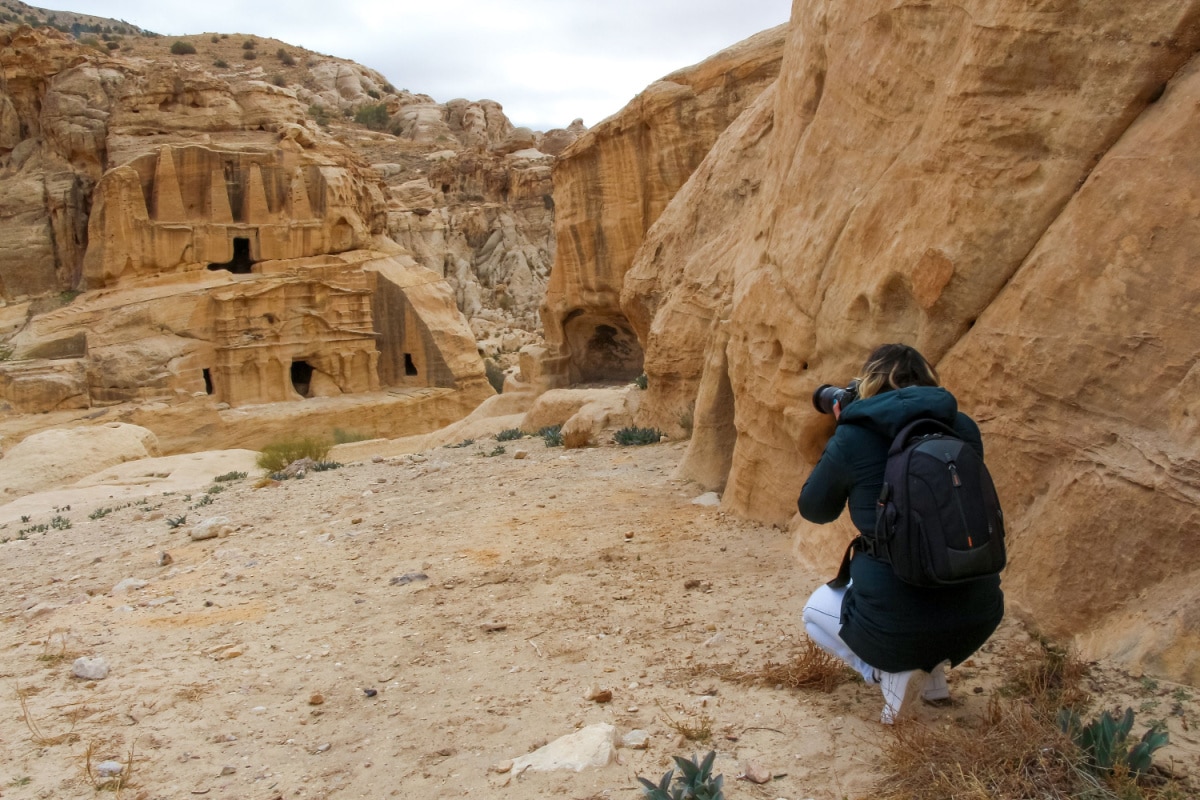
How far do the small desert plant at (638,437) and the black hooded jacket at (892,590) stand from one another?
25.4 feet

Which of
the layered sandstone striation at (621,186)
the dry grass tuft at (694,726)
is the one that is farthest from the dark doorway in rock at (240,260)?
the dry grass tuft at (694,726)

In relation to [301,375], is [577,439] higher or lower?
lower

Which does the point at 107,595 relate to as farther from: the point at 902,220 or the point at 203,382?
the point at 203,382

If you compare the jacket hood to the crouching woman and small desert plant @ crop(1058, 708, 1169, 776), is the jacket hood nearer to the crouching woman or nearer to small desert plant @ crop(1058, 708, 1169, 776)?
the crouching woman

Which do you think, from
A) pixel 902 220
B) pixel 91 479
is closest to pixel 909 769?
pixel 902 220

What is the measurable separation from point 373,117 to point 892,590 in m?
64.9

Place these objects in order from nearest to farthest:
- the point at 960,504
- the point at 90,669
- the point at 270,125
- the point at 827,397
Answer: the point at 960,504
the point at 827,397
the point at 90,669
the point at 270,125

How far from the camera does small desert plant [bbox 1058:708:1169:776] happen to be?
2355mm

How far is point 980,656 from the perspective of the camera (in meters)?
3.42

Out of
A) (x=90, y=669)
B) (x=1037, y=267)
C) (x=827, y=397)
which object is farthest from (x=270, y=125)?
(x=827, y=397)

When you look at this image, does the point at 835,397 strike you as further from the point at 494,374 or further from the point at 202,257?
the point at 494,374

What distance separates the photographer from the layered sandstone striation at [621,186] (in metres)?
15.4

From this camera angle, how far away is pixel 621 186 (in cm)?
1800

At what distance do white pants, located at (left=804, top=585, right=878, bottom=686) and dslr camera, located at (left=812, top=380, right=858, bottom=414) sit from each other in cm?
68
